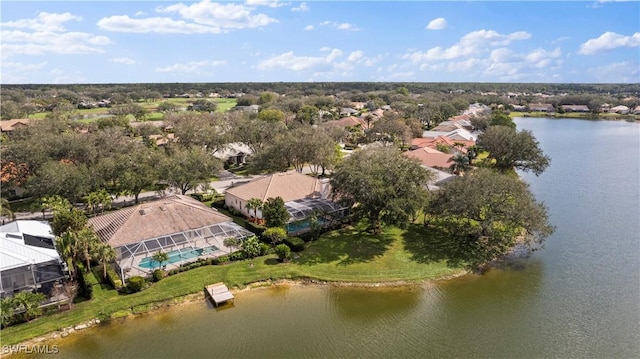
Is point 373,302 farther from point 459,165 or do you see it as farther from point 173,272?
point 459,165

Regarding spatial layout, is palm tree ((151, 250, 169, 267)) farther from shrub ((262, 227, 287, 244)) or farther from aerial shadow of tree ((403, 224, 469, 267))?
aerial shadow of tree ((403, 224, 469, 267))

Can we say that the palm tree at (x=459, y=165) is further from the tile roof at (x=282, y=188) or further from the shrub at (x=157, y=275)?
the shrub at (x=157, y=275)

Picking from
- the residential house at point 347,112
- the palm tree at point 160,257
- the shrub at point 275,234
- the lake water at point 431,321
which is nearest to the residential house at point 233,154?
the shrub at point 275,234

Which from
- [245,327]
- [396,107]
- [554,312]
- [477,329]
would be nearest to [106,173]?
[245,327]

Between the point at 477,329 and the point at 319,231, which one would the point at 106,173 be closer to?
the point at 319,231

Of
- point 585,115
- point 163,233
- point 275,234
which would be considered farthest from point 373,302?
point 585,115

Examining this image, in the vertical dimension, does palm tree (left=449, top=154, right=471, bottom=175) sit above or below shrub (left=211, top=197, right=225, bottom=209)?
above

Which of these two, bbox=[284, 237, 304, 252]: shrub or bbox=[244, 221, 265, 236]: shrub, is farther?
bbox=[244, 221, 265, 236]: shrub

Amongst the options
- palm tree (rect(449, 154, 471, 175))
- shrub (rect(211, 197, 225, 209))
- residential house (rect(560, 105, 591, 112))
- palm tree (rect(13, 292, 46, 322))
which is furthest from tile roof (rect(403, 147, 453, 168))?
residential house (rect(560, 105, 591, 112))
